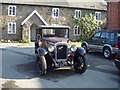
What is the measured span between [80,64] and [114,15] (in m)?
12.5

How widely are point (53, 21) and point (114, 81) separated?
2611 centimetres

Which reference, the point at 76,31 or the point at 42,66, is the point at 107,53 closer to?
the point at 42,66

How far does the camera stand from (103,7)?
41.1m

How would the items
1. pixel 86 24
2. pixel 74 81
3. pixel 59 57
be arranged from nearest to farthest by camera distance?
pixel 74 81, pixel 59 57, pixel 86 24

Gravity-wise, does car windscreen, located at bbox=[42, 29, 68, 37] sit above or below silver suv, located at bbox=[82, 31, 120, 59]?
above

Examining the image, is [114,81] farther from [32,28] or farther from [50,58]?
[32,28]

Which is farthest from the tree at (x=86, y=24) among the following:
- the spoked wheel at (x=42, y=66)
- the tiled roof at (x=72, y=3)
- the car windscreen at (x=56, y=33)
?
the spoked wheel at (x=42, y=66)

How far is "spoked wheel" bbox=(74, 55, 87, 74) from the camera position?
1244cm

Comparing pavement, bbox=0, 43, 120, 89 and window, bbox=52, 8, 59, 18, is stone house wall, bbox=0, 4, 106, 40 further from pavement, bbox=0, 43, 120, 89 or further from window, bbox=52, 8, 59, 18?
pavement, bbox=0, 43, 120, 89

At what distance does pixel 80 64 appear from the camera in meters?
12.6

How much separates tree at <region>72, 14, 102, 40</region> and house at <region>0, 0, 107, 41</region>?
140cm

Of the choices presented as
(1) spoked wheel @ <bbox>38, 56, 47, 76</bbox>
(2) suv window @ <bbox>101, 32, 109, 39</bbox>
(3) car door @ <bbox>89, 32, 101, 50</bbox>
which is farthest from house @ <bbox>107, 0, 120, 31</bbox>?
(1) spoked wheel @ <bbox>38, 56, 47, 76</bbox>

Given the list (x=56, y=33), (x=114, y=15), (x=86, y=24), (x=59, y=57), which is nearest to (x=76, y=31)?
(x=86, y=24)

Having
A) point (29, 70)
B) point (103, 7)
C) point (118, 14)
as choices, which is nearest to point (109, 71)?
point (29, 70)
